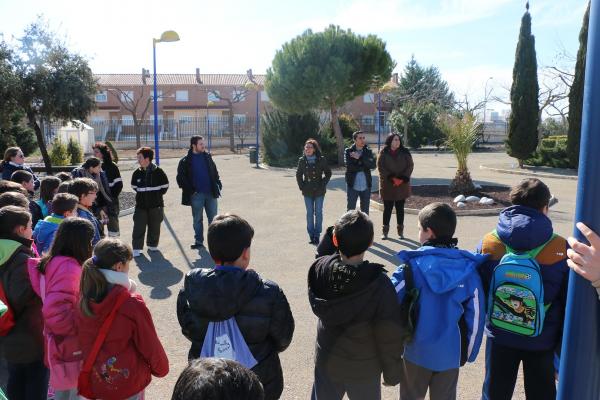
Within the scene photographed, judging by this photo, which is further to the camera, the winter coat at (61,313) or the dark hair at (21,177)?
the dark hair at (21,177)

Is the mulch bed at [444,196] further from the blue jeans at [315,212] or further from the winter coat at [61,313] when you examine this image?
the winter coat at [61,313]

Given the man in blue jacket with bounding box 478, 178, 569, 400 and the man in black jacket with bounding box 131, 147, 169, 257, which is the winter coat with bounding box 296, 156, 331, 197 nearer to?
the man in black jacket with bounding box 131, 147, 169, 257

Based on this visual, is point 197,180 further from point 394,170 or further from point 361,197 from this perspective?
point 394,170

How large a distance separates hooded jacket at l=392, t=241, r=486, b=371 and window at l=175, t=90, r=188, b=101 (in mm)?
58317

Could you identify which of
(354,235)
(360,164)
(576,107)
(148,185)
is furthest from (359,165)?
(576,107)

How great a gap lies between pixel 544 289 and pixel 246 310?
1.72m

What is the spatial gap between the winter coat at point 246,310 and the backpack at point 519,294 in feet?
4.19

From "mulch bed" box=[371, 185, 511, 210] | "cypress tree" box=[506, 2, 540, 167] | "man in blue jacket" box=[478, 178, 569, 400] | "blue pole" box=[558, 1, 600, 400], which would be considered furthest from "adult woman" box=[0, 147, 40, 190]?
Result: "cypress tree" box=[506, 2, 540, 167]

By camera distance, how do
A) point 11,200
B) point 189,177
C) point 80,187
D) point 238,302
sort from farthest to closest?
point 189,177
point 80,187
point 11,200
point 238,302

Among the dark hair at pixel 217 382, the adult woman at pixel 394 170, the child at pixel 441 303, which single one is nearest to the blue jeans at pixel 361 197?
the adult woman at pixel 394 170

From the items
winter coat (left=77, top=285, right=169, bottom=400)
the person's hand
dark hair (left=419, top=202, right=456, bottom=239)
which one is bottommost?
winter coat (left=77, top=285, right=169, bottom=400)

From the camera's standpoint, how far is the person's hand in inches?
64.6

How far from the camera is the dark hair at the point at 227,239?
8.38 ft

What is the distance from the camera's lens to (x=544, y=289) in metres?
2.89
